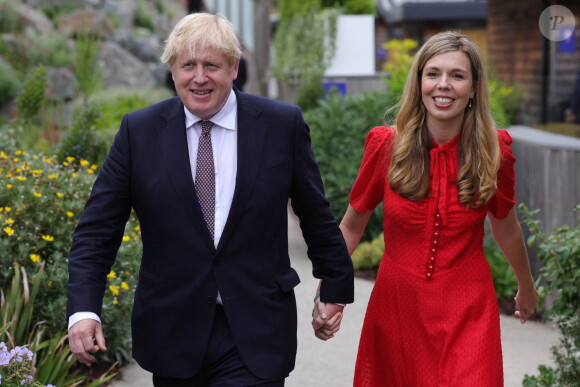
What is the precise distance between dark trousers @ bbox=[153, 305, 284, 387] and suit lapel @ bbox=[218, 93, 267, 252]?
30 cm

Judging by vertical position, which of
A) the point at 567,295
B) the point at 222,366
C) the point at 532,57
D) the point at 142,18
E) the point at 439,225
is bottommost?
the point at 567,295

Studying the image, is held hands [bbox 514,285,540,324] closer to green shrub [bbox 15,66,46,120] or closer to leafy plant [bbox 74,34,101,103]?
green shrub [bbox 15,66,46,120]

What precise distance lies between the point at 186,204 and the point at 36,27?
18088mm

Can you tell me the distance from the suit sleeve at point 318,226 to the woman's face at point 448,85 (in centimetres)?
59

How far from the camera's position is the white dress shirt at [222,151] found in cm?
313

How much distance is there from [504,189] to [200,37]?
141 cm

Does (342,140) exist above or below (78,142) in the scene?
below

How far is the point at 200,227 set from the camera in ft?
10.1

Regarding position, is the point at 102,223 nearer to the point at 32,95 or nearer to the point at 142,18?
the point at 32,95

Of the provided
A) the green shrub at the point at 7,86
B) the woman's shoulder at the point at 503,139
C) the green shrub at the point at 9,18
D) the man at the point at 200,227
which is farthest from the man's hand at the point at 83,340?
the green shrub at the point at 9,18

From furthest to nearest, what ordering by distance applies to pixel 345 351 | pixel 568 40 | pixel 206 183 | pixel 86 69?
1. pixel 86 69
2. pixel 568 40
3. pixel 345 351
4. pixel 206 183

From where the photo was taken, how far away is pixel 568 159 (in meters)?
7.05

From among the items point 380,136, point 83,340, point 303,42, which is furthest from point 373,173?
point 303,42

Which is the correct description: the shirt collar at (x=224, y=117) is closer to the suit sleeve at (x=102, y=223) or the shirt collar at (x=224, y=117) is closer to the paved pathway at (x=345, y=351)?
the suit sleeve at (x=102, y=223)
